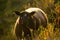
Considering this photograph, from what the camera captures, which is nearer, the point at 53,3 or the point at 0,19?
the point at 0,19

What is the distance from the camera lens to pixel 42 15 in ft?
32.9

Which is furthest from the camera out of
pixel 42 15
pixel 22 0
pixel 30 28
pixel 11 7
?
pixel 42 15

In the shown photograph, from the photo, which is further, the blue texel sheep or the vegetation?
the blue texel sheep

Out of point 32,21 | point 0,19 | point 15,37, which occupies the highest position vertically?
point 0,19

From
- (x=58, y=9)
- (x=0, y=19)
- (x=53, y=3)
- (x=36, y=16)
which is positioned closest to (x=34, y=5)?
→ (x=53, y=3)

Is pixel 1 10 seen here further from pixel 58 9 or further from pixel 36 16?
pixel 58 9

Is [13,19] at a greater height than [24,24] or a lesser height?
greater

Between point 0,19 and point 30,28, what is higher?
point 0,19

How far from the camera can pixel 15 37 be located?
805 centimetres

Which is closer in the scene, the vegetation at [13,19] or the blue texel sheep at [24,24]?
the vegetation at [13,19]

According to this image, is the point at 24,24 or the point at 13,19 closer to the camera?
the point at 24,24

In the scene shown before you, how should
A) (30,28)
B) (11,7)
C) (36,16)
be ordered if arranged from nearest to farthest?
1. (11,7)
2. (30,28)
3. (36,16)

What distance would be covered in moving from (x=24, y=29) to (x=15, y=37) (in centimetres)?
50

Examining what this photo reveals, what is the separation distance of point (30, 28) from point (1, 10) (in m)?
2.57
